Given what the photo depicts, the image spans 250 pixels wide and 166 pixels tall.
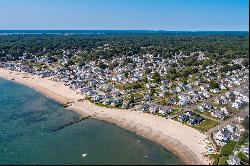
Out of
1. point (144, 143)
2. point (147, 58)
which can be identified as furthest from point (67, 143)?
point (147, 58)

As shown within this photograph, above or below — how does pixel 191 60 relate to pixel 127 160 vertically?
above

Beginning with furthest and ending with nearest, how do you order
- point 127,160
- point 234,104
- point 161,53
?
point 161,53 → point 234,104 → point 127,160

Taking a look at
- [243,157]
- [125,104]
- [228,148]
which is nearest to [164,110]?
[125,104]

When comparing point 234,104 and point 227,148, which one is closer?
point 227,148

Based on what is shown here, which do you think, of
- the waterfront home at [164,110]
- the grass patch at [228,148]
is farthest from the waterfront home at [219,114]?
the grass patch at [228,148]

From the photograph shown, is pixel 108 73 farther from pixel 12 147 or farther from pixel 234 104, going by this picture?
pixel 12 147

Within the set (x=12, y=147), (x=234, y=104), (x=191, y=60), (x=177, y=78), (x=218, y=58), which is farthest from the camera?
(x=218, y=58)
